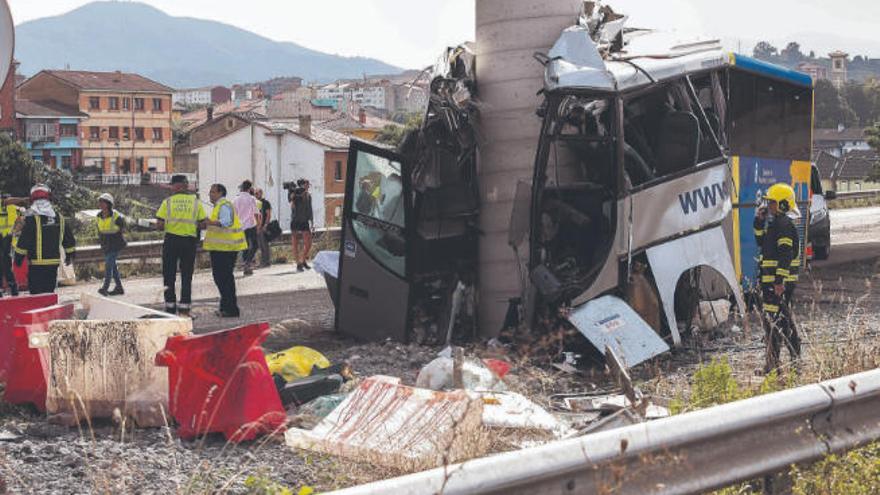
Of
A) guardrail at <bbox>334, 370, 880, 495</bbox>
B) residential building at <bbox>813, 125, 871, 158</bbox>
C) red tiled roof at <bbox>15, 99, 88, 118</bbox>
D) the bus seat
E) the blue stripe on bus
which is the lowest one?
guardrail at <bbox>334, 370, 880, 495</bbox>

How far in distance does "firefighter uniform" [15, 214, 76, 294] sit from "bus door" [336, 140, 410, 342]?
12.8 feet

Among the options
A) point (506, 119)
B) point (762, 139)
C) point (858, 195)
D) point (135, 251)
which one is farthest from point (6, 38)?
point (858, 195)

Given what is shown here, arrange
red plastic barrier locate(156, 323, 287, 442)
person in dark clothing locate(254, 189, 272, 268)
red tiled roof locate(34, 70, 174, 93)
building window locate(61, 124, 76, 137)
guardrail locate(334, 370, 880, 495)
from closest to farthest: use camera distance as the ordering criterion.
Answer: guardrail locate(334, 370, 880, 495) < red plastic barrier locate(156, 323, 287, 442) < person in dark clothing locate(254, 189, 272, 268) < building window locate(61, 124, 76, 137) < red tiled roof locate(34, 70, 174, 93)

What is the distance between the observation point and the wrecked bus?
1145cm

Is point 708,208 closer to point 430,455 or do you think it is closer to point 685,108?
point 685,108

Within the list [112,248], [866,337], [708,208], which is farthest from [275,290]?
[866,337]

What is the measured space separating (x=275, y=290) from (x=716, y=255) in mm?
8908

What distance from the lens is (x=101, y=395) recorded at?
26.7ft

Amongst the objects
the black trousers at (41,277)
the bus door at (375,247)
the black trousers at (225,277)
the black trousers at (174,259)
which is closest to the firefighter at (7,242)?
the black trousers at (41,277)

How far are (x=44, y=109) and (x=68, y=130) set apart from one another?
3.55 m

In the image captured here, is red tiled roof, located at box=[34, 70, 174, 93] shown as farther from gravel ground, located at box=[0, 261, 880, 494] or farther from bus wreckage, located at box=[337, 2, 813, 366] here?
gravel ground, located at box=[0, 261, 880, 494]

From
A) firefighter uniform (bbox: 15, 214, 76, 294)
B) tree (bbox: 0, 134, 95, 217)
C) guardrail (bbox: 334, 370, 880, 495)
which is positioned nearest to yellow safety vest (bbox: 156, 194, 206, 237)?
firefighter uniform (bbox: 15, 214, 76, 294)

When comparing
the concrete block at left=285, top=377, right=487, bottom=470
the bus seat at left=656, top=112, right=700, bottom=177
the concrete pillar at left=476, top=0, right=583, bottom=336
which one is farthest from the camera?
the concrete pillar at left=476, top=0, right=583, bottom=336

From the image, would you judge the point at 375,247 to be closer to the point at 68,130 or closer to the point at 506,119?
the point at 506,119
